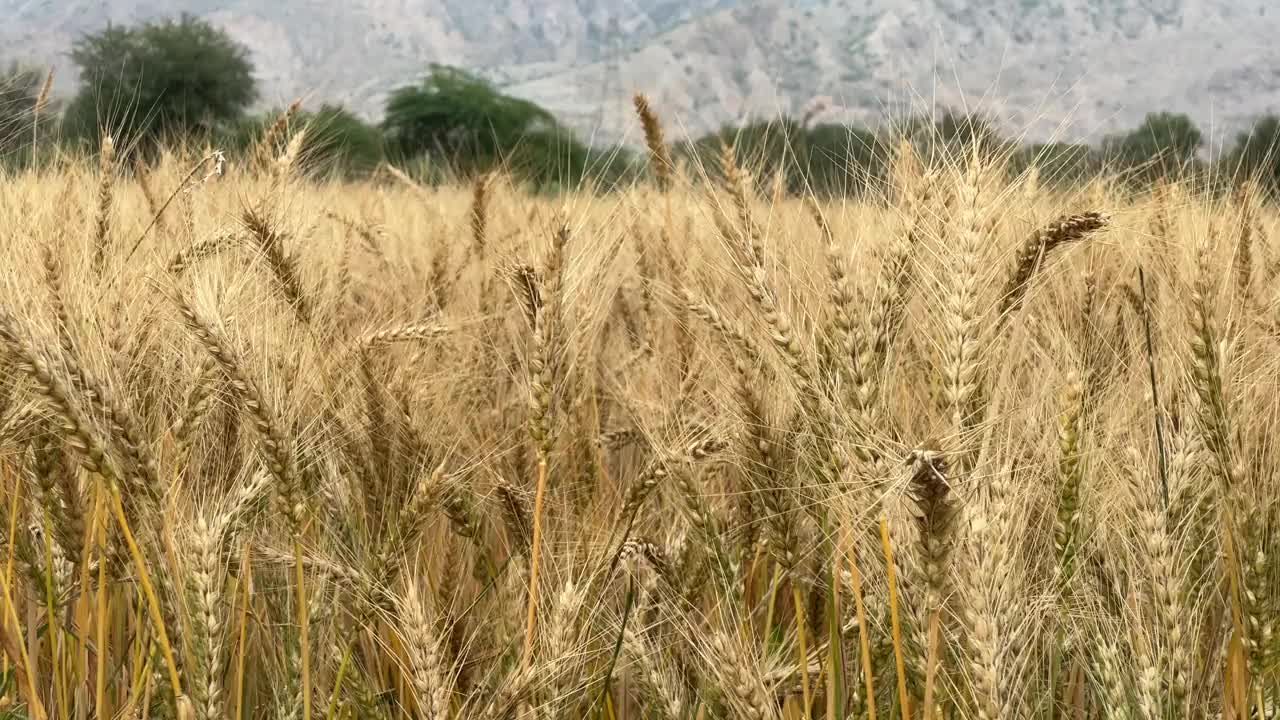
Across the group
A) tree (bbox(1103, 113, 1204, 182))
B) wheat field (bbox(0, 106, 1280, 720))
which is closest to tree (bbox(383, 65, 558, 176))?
tree (bbox(1103, 113, 1204, 182))

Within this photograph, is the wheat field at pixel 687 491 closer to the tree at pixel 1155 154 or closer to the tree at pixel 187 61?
the tree at pixel 1155 154

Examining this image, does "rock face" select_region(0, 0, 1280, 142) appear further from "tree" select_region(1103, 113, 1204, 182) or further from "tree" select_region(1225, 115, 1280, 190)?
"tree" select_region(1225, 115, 1280, 190)

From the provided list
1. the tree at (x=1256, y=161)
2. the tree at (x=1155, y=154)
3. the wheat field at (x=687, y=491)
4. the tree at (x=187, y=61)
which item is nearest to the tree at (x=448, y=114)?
the tree at (x=187, y=61)

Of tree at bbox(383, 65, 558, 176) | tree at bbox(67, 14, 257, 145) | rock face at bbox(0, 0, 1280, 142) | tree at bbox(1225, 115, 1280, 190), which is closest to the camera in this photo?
tree at bbox(1225, 115, 1280, 190)

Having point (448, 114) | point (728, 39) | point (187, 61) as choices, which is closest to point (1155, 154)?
point (187, 61)

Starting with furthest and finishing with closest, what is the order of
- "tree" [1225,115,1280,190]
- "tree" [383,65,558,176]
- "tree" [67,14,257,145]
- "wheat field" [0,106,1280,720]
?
"tree" [383,65,558,176] < "tree" [67,14,257,145] < "tree" [1225,115,1280,190] < "wheat field" [0,106,1280,720]

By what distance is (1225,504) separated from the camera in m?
1.04

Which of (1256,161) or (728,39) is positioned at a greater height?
(1256,161)

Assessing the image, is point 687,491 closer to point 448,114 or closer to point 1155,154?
point 1155,154

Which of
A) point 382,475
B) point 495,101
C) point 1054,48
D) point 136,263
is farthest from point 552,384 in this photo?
point 1054,48

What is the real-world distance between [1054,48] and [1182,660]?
144891 millimetres

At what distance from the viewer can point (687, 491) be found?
125cm

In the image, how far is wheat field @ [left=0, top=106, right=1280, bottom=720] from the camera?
1.02 meters

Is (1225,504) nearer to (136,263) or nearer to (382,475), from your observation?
(382,475)
